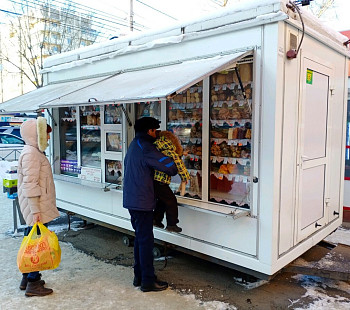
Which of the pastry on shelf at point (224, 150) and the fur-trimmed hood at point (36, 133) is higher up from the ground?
the fur-trimmed hood at point (36, 133)

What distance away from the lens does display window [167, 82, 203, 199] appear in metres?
4.13

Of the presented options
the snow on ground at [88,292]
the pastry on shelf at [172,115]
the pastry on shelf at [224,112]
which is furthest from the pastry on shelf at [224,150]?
the snow on ground at [88,292]

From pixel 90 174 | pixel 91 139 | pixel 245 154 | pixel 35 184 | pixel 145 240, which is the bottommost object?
pixel 145 240

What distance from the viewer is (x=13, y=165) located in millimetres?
5512

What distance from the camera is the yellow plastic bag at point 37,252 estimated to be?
3.51m

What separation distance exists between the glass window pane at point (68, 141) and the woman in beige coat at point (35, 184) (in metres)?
1.97

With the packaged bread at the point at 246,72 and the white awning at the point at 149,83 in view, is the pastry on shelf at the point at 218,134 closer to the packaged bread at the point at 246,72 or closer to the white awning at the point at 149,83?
the packaged bread at the point at 246,72

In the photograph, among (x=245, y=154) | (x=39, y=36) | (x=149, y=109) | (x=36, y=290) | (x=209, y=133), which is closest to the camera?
(x=36, y=290)

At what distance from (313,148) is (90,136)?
10.7 feet

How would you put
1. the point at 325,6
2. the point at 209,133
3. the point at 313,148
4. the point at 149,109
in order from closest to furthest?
the point at 209,133 → the point at 313,148 → the point at 149,109 → the point at 325,6

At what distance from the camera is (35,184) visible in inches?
140

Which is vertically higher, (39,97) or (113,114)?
(39,97)

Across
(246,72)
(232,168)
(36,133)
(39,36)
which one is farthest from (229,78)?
(39,36)

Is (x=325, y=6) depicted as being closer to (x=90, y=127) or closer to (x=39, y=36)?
(x=90, y=127)
